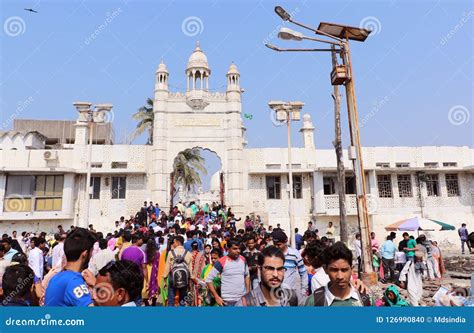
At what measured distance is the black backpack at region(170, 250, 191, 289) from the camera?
5.37 meters

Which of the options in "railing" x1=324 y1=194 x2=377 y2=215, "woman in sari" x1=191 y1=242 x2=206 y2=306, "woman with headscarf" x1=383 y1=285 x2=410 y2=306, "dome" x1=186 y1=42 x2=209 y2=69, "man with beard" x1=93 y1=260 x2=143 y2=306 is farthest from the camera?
"dome" x1=186 y1=42 x2=209 y2=69

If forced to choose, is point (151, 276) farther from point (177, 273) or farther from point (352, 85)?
point (352, 85)

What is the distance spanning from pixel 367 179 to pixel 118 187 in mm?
17462

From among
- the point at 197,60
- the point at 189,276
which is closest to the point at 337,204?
the point at 197,60

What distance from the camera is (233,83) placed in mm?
23953

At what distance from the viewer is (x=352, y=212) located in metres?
22.3

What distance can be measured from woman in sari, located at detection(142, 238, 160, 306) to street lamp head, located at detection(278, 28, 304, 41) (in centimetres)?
547

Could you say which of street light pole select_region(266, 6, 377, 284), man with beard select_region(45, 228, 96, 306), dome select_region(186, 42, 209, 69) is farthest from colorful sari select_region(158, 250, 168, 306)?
dome select_region(186, 42, 209, 69)

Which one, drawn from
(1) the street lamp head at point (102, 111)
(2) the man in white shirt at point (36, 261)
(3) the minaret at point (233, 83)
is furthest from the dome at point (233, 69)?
(2) the man in white shirt at point (36, 261)

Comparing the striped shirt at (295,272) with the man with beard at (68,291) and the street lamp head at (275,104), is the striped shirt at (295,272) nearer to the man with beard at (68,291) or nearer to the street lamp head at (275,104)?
the man with beard at (68,291)

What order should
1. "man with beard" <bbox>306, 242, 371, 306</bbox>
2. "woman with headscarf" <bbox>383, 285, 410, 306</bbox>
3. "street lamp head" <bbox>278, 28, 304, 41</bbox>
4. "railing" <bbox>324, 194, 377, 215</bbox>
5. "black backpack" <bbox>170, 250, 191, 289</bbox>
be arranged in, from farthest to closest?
"railing" <bbox>324, 194, 377, 215</bbox>, "street lamp head" <bbox>278, 28, 304, 41</bbox>, "black backpack" <bbox>170, 250, 191, 289</bbox>, "woman with headscarf" <bbox>383, 285, 410, 306</bbox>, "man with beard" <bbox>306, 242, 371, 306</bbox>

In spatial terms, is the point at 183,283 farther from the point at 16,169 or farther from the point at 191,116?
the point at 16,169

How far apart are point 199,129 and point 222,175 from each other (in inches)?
143

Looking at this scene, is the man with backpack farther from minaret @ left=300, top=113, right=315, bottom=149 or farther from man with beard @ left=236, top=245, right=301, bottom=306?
minaret @ left=300, top=113, right=315, bottom=149
